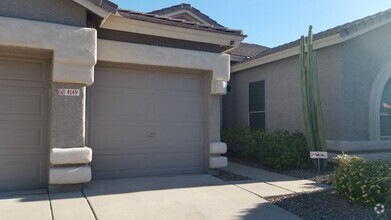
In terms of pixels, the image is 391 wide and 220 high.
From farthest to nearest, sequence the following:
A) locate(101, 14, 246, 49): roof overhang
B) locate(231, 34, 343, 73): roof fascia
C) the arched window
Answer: the arched window
locate(231, 34, 343, 73): roof fascia
locate(101, 14, 246, 49): roof overhang

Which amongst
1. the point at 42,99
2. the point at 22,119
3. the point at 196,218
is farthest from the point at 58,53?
the point at 196,218

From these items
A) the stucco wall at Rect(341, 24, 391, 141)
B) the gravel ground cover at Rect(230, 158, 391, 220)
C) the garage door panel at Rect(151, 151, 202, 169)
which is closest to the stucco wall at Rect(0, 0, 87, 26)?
the garage door panel at Rect(151, 151, 202, 169)

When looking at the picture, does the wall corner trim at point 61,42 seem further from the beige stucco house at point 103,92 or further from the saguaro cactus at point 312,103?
the saguaro cactus at point 312,103

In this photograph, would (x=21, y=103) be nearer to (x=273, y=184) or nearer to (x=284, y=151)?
(x=273, y=184)

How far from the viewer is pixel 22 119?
6496 millimetres

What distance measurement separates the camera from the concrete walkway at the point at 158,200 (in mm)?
5102

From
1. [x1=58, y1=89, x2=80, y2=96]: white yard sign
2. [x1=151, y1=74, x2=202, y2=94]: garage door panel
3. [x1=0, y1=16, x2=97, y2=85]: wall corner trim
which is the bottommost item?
[x1=58, y1=89, x2=80, y2=96]: white yard sign

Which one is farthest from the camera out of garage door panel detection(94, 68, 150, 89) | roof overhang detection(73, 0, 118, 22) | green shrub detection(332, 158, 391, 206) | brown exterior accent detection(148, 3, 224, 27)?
brown exterior accent detection(148, 3, 224, 27)

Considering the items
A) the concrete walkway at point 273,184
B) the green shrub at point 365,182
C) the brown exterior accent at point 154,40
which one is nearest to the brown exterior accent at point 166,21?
the brown exterior accent at point 154,40

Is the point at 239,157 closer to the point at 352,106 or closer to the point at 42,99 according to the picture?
the point at 352,106

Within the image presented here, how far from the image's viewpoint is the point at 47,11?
6359 millimetres

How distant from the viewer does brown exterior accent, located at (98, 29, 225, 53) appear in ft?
24.1

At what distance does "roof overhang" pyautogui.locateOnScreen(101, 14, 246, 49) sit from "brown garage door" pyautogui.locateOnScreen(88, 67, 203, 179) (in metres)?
0.91

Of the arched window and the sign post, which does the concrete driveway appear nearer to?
the sign post
